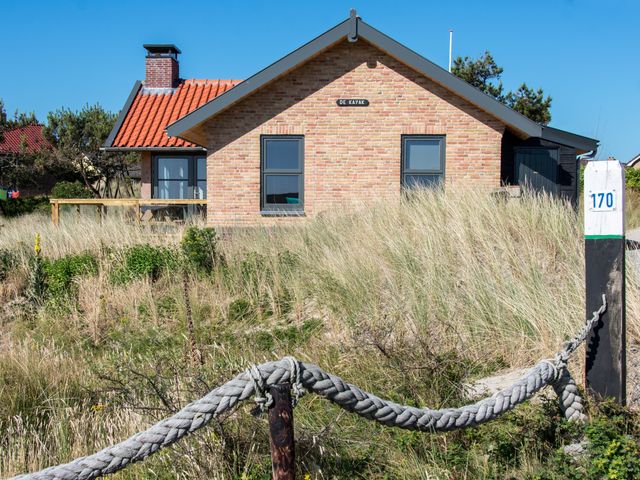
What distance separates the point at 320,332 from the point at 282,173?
9.46m

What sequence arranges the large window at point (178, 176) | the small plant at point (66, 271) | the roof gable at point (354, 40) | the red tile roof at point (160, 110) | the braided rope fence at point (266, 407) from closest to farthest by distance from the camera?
the braided rope fence at point (266, 407) < the small plant at point (66, 271) < the roof gable at point (354, 40) < the red tile roof at point (160, 110) < the large window at point (178, 176)

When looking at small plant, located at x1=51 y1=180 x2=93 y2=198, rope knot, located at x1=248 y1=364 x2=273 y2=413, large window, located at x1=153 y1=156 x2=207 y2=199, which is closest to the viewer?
rope knot, located at x1=248 y1=364 x2=273 y2=413

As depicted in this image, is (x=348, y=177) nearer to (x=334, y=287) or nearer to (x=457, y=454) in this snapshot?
(x=334, y=287)

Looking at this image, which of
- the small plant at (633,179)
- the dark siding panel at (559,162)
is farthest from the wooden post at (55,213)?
the small plant at (633,179)

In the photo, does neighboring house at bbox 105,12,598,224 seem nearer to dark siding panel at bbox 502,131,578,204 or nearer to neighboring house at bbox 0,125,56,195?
dark siding panel at bbox 502,131,578,204

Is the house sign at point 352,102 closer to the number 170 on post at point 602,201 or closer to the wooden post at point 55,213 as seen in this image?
the wooden post at point 55,213

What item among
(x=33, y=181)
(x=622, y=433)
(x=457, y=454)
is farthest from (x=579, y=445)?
(x=33, y=181)

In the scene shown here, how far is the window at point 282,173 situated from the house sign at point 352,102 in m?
1.28

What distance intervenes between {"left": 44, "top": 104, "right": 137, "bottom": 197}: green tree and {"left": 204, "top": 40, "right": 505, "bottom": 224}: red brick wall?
1792 cm

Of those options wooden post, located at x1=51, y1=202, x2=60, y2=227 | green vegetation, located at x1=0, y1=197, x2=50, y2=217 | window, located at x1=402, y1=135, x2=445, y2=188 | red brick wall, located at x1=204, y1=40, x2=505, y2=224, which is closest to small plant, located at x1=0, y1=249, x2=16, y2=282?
wooden post, located at x1=51, y1=202, x2=60, y2=227

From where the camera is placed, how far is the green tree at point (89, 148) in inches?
1315

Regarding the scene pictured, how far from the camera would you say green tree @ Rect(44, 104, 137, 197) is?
110 feet

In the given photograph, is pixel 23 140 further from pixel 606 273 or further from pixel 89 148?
pixel 606 273

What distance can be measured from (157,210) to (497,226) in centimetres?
1406
